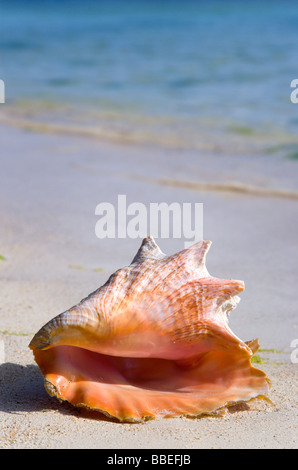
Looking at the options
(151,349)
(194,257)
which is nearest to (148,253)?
(194,257)

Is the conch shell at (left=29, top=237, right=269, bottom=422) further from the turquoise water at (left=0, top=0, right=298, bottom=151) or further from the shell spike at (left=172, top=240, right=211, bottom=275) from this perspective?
the turquoise water at (left=0, top=0, right=298, bottom=151)

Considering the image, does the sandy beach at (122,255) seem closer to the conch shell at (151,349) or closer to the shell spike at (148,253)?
the conch shell at (151,349)

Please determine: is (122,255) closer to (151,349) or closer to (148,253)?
(148,253)

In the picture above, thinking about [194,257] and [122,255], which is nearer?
[194,257]

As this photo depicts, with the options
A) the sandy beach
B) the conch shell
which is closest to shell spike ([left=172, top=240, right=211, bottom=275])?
the conch shell

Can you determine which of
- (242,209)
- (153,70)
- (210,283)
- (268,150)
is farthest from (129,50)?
(210,283)

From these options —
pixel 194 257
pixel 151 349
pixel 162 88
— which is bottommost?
pixel 151 349
